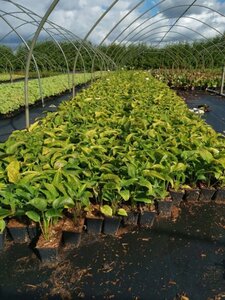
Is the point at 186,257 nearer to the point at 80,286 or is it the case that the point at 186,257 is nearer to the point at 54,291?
the point at 80,286

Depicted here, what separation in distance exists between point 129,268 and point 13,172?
1.11 meters

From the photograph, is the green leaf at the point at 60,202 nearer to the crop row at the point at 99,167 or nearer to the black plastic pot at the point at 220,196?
the crop row at the point at 99,167

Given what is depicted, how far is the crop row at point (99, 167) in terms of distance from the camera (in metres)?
2.43

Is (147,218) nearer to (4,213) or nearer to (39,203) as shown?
(39,203)

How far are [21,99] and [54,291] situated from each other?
832 cm

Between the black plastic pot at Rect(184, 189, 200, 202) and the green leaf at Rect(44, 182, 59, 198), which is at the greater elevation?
the green leaf at Rect(44, 182, 59, 198)

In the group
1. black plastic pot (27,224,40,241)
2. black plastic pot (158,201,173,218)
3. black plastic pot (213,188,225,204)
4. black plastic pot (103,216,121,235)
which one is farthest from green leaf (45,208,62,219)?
black plastic pot (213,188,225,204)

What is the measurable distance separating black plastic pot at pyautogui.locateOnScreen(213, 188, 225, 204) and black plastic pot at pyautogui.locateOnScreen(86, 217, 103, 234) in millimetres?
1318

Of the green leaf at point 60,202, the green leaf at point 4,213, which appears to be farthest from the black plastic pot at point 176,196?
the green leaf at point 4,213

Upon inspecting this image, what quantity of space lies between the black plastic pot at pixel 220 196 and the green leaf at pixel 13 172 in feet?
6.34

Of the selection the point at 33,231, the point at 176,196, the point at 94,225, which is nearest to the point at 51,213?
the point at 33,231

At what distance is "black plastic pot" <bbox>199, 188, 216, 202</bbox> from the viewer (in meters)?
3.35

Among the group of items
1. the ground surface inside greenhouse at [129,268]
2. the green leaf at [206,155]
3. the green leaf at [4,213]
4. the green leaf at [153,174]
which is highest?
the green leaf at [206,155]

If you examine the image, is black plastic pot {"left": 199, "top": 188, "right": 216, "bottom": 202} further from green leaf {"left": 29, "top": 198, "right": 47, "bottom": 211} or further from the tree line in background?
the tree line in background
